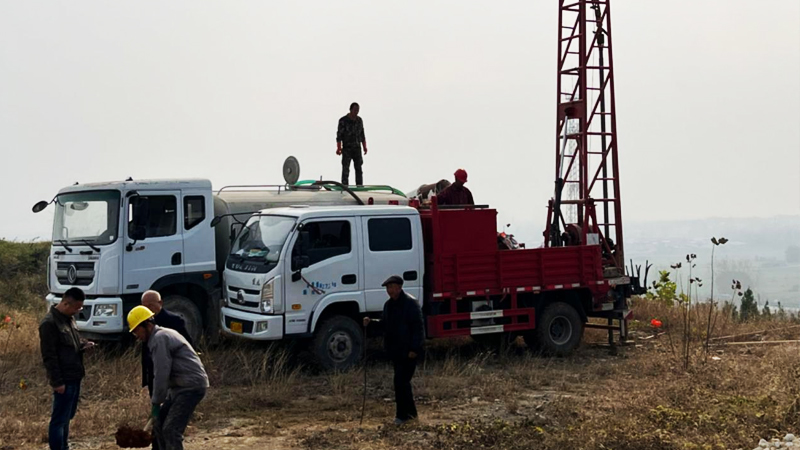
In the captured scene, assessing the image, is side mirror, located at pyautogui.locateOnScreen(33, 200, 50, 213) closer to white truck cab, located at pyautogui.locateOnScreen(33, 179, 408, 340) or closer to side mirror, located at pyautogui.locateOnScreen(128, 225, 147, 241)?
white truck cab, located at pyautogui.locateOnScreen(33, 179, 408, 340)

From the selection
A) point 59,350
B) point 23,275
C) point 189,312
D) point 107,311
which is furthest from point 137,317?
point 23,275

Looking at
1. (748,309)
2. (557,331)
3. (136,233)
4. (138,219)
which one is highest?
(138,219)

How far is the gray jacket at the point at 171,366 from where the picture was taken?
7119mm

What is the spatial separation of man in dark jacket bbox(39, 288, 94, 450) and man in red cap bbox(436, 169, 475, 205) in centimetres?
743

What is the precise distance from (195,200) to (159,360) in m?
6.87

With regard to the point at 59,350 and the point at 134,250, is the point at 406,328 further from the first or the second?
the point at 134,250

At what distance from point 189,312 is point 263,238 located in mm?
1805

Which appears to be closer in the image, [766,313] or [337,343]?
[337,343]

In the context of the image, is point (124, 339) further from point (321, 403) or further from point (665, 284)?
point (665, 284)

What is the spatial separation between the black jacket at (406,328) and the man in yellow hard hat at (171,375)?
2.82m

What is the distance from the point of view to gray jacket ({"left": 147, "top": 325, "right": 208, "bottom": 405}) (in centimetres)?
712

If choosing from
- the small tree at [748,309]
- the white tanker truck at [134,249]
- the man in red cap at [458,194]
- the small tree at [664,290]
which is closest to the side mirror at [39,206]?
the white tanker truck at [134,249]

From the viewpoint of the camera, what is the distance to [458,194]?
572 inches

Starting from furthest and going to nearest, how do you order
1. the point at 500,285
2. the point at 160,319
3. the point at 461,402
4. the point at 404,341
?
the point at 500,285 < the point at 461,402 < the point at 404,341 < the point at 160,319
